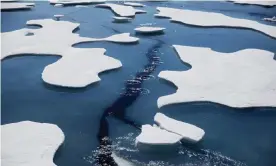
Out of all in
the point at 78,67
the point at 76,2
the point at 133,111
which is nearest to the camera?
the point at 133,111

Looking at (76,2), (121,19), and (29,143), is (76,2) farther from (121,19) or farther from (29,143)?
(29,143)

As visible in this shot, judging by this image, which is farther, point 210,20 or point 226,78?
point 210,20

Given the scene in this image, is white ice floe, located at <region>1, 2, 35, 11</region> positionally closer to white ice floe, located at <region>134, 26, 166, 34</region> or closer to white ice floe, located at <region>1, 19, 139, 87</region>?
white ice floe, located at <region>1, 19, 139, 87</region>

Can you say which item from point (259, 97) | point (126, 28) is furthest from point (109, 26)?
point (259, 97)

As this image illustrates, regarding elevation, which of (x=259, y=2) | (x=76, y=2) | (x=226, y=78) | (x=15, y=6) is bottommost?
(x=226, y=78)

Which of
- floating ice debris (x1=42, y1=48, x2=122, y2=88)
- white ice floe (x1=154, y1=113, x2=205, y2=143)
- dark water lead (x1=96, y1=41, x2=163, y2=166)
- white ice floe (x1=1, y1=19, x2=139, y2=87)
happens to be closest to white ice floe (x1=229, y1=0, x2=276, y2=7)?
white ice floe (x1=1, y1=19, x2=139, y2=87)

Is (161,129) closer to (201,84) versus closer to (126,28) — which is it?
(201,84)

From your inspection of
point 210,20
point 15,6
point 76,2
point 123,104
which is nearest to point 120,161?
point 123,104
